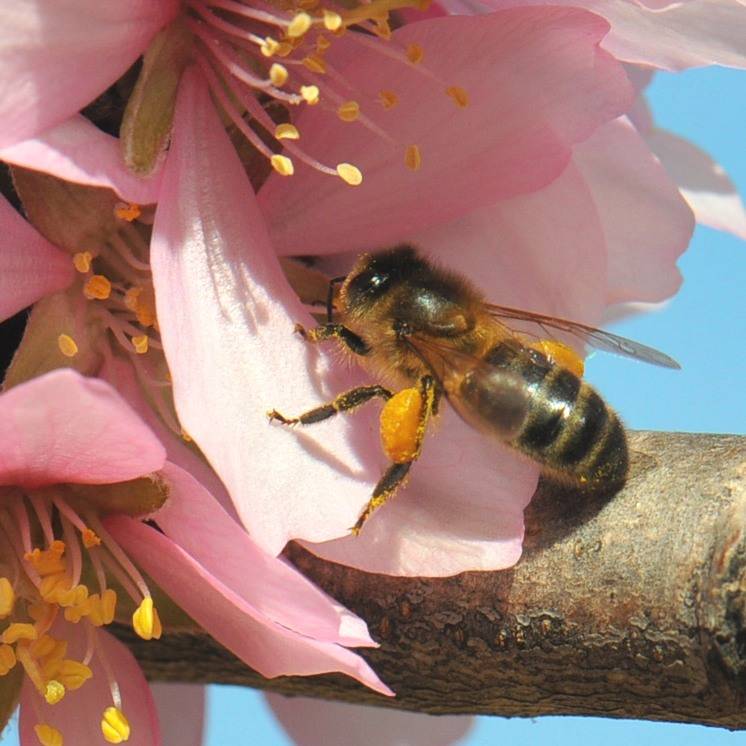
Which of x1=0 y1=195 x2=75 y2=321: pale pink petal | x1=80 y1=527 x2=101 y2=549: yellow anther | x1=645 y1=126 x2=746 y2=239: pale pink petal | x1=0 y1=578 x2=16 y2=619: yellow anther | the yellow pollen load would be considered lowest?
x1=645 y1=126 x2=746 y2=239: pale pink petal

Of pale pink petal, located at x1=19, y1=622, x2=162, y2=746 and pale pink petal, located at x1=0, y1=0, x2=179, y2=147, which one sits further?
pale pink petal, located at x1=19, y1=622, x2=162, y2=746

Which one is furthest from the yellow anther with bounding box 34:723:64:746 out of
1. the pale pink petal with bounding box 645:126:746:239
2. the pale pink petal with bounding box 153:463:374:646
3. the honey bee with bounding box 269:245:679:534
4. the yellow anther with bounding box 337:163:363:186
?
the pale pink petal with bounding box 645:126:746:239

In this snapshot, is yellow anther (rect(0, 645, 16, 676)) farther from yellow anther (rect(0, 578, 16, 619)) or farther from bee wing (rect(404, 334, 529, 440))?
bee wing (rect(404, 334, 529, 440))

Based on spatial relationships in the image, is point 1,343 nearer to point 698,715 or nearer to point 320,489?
point 320,489

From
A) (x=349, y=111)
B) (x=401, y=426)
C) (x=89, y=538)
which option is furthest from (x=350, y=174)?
(x=89, y=538)

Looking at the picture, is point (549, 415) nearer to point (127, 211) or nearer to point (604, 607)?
point (604, 607)

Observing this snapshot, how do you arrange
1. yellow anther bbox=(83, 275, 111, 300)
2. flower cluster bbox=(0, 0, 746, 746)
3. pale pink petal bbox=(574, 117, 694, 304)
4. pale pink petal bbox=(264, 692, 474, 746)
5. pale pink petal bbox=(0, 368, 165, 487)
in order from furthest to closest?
1. pale pink petal bbox=(264, 692, 474, 746)
2. pale pink petal bbox=(574, 117, 694, 304)
3. yellow anther bbox=(83, 275, 111, 300)
4. flower cluster bbox=(0, 0, 746, 746)
5. pale pink petal bbox=(0, 368, 165, 487)
